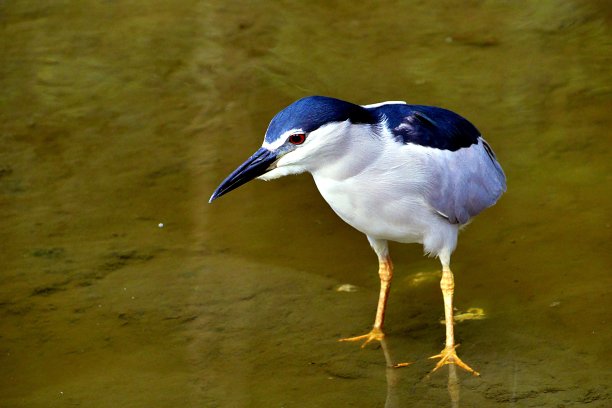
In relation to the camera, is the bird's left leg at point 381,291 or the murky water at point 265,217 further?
the bird's left leg at point 381,291

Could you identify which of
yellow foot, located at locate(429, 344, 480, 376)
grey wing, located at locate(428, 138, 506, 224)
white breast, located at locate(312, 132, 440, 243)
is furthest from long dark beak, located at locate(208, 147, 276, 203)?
yellow foot, located at locate(429, 344, 480, 376)

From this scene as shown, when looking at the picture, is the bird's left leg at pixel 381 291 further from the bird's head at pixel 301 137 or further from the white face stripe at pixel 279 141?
the white face stripe at pixel 279 141

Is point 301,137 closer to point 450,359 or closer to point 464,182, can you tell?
point 464,182

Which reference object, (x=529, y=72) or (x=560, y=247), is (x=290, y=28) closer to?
(x=529, y=72)

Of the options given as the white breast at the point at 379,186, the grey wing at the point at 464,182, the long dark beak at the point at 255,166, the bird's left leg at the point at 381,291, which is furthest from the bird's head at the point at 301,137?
the bird's left leg at the point at 381,291

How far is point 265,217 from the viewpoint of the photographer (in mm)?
6320

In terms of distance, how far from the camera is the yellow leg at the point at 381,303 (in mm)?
5293

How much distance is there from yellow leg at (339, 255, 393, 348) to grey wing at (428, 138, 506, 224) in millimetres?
430

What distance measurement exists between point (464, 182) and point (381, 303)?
2.39ft

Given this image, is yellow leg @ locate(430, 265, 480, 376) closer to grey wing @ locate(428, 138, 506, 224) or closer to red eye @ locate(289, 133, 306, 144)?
grey wing @ locate(428, 138, 506, 224)

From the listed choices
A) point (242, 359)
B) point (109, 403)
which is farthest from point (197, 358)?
point (109, 403)

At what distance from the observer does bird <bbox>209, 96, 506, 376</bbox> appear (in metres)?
4.59

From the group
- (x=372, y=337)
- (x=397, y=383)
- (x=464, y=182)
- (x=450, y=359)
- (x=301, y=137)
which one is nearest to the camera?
(x=301, y=137)

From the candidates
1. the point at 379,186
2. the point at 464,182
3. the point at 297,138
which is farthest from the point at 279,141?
→ the point at 464,182
